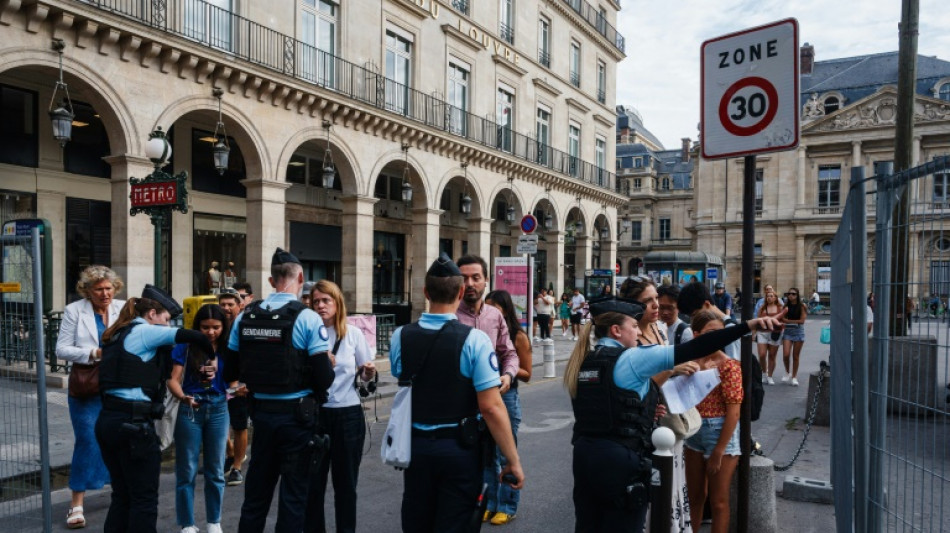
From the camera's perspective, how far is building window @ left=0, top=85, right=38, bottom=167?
1334 cm

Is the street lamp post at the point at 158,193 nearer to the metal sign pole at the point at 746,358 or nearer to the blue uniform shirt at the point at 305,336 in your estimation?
the blue uniform shirt at the point at 305,336

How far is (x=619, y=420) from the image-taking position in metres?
3.27

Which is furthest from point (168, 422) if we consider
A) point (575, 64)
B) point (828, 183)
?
point (828, 183)

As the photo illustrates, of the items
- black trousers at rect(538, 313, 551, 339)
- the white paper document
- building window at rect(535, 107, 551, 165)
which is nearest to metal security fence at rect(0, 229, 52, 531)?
the white paper document

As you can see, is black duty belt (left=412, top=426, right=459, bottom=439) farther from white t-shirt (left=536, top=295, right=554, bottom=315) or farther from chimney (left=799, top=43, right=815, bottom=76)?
chimney (left=799, top=43, right=815, bottom=76)

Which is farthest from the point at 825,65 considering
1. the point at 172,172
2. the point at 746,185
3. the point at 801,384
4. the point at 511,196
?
the point at 746,185

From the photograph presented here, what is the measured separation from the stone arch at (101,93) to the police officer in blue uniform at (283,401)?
33.4ft

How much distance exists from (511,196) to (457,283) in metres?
22.2

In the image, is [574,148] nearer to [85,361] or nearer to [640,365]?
[85,361]

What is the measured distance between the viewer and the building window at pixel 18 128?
525 inches

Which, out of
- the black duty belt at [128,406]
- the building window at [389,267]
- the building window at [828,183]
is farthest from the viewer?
the building window at [828,183]

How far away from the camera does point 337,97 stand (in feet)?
55.2

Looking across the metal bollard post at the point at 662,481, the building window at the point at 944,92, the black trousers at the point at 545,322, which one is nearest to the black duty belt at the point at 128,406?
the metal bollard post at the point at 662,481

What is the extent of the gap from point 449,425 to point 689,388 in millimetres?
1558
